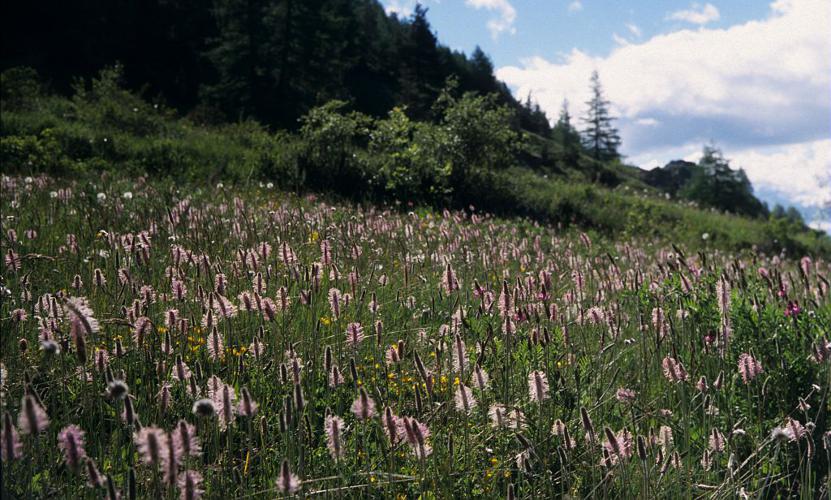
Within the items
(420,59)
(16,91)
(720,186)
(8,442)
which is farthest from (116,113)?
(720,186)

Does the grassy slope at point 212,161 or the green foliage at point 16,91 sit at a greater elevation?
the green foliage at point 16,91

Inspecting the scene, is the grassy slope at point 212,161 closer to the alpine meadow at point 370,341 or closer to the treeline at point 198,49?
the alpine meadow at point 370,341

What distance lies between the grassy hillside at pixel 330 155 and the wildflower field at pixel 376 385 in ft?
32.1

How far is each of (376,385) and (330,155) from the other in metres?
14.8

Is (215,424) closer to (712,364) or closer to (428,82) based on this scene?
(712,364)

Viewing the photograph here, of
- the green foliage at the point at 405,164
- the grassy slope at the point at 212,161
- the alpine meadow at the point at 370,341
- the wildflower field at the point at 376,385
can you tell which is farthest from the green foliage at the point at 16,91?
the wildflower field at the point at 376,385

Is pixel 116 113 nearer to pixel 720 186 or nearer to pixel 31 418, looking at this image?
pixel 31 418

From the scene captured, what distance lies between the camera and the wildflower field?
2043 millimetres

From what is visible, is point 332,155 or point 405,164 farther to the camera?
point 405,164

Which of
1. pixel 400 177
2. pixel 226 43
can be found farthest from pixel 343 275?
pixel 226 43

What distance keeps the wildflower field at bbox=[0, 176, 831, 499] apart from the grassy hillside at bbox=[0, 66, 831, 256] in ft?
32.1

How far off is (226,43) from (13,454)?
152 feet

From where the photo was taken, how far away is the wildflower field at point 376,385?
204 cm

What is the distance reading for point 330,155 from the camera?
1683 centimetres
